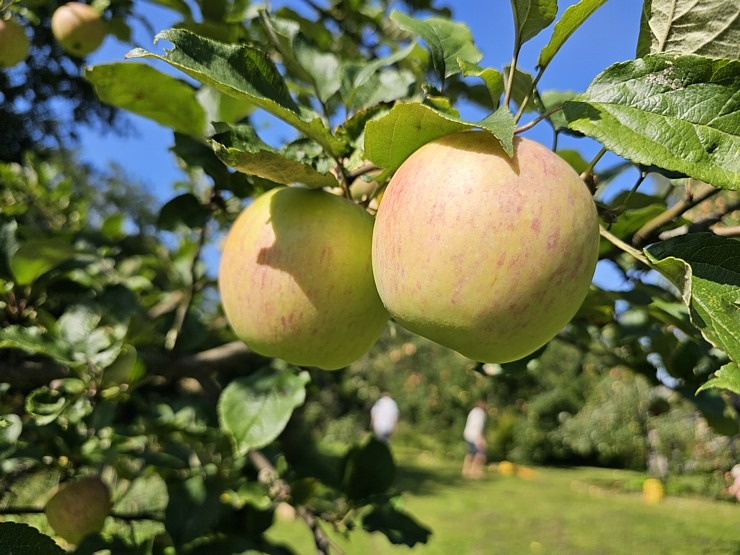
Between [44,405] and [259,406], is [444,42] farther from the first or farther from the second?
[44,405]

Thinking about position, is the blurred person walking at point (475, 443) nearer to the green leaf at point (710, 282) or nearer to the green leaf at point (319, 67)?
the green leaf at point (319, 67)

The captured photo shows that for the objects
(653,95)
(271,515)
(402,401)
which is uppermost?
(653,95)

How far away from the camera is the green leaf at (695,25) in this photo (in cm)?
68

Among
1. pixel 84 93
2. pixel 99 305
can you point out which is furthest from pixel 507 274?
pixel 84 93

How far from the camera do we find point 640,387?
30.0 feet

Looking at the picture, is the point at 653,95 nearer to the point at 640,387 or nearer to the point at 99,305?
the point at 99,305

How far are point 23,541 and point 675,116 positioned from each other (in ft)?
2.97

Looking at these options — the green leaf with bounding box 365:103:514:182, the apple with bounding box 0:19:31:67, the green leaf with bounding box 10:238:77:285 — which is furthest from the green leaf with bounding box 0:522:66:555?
the apple with bounding box 0:19:31:67

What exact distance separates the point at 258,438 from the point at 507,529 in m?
5.53

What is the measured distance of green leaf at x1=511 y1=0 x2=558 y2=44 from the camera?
69cm

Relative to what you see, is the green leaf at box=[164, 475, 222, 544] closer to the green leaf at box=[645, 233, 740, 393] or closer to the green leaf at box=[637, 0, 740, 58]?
the green leaf at box=[645, 233, 740, 393]

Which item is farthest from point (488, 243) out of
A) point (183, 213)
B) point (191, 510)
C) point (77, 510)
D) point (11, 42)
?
point (11, 42)

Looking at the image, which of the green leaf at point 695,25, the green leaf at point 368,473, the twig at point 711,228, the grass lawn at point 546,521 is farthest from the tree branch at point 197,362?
the grass lawn at point 546,521

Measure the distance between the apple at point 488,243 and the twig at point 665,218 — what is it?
368 millimetres
